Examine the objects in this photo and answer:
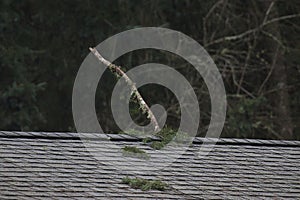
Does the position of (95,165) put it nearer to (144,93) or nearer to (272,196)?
(272,196)

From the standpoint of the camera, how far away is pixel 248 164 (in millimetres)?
6984

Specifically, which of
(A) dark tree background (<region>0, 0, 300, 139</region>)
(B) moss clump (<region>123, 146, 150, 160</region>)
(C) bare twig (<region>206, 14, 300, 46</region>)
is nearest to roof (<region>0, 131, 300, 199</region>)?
(B) moss clump (<region>123, 146, 150, 160</region>)

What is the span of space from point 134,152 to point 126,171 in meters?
0.50

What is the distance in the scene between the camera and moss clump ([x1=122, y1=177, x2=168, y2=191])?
5.97 metres

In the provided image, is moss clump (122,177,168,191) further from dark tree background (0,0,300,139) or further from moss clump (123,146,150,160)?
dark tree background (0,0,300,139)

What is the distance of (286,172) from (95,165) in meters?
1.73

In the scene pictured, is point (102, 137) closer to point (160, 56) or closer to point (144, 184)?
point (144, 184)

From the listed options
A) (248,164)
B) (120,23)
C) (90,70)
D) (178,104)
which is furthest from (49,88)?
(248,164)

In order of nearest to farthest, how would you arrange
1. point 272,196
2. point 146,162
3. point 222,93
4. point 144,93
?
point 272,196 → point 146,162 → point 222,93 → point 144,93

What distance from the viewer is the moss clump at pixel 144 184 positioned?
19.6 feet

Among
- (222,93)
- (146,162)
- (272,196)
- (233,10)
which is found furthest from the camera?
(233,10)

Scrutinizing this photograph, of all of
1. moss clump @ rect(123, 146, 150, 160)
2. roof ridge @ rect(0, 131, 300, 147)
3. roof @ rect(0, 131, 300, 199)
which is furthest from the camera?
roof ridge @ rect(0, 131, 300, 147)

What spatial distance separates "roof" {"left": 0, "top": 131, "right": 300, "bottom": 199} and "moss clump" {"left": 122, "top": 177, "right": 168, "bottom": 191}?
0.16 feet

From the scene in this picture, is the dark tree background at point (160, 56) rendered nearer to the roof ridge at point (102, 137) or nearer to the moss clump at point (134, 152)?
the roof ridge at point (102, 137)
